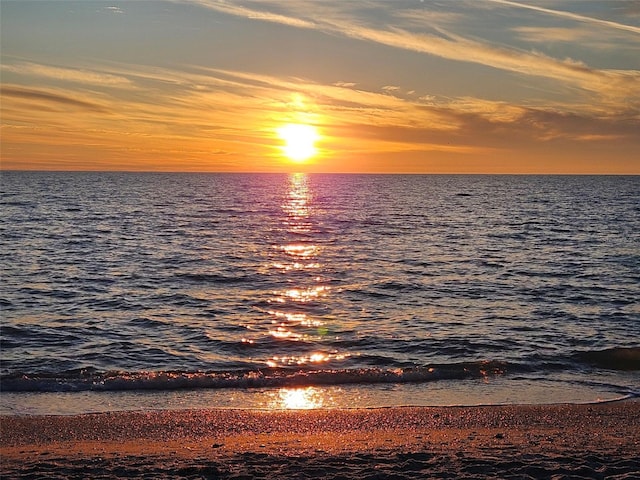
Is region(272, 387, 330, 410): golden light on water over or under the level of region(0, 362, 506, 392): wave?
under

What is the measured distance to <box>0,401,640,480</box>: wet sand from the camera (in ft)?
27.8

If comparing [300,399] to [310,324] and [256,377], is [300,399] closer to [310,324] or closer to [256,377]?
[256,377]

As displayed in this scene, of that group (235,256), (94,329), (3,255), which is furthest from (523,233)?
(94,329)

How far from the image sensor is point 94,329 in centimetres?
1825

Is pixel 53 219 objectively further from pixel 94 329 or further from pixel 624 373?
pixel 624 373

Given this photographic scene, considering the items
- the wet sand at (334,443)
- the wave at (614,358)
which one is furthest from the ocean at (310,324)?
the wet sand at (334,443)

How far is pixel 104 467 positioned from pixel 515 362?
394 inches

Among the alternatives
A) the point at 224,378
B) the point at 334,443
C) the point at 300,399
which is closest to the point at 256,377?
the point at 224,378

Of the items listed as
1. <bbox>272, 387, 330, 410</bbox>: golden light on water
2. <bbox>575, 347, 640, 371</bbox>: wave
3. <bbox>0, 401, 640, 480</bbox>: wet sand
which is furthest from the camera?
<bbox>575, 347, 640, 371</bbox>: wave

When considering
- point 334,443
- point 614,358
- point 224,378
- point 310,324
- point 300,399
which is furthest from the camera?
point 310,324

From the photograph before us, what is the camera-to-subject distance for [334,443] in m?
9.97

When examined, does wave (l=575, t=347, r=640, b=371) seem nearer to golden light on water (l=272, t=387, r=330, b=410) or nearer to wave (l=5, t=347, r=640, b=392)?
wave (l=5, t=347, r=640, b=392)

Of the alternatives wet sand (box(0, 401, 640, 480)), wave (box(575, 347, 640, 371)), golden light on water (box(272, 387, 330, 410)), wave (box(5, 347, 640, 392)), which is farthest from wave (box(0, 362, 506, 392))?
wave (box(575, 347, 640, 371))

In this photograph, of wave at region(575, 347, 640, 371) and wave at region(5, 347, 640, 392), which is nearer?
wave at region(5, 347, 640, 392)
